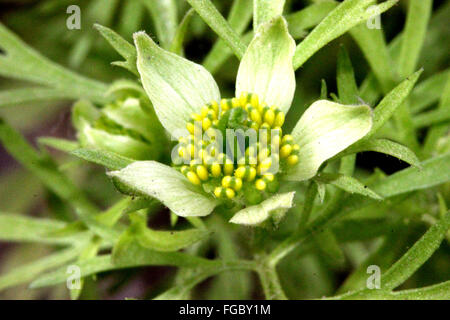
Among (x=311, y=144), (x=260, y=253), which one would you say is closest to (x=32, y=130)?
(x=260, y=253)

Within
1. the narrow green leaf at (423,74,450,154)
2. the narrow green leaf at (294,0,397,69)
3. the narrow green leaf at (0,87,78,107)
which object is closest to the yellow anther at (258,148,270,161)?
the narrow green leaf at (294,0,397,69)

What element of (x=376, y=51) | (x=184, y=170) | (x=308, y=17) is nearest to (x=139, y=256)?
(x=184, y=170)

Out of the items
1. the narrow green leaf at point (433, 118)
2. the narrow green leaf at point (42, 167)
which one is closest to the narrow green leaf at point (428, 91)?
the narrow green leaf at point (433, 118)

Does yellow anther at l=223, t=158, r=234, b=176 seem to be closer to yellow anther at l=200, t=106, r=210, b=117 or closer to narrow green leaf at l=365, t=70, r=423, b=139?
yellow anther at l=200, t=106, r=210, b=117

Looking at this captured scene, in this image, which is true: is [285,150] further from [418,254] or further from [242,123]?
[418,254]

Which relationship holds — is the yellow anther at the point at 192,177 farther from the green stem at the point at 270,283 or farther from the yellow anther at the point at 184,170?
the green stem at the point at 270,283
